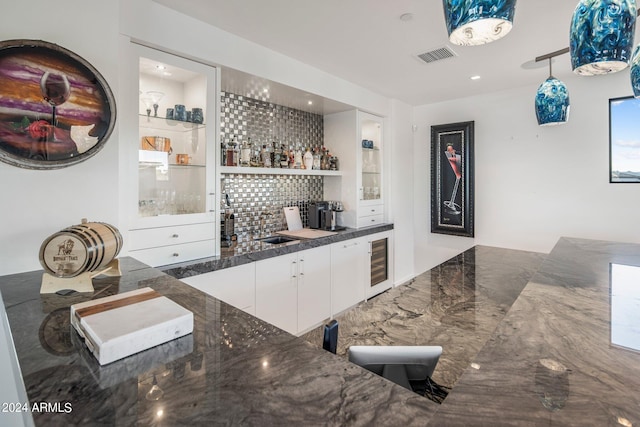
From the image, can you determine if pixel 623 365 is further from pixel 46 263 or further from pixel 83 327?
pixel 46 263

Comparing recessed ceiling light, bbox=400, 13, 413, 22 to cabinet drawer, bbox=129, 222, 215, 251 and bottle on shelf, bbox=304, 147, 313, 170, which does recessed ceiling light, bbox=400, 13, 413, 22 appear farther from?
cabinet drawer, bbox=129, 222, 215, 251

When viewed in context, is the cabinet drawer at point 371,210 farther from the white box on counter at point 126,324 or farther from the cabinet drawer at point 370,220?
the white box on counter at point 126,324

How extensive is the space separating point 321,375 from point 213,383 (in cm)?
22

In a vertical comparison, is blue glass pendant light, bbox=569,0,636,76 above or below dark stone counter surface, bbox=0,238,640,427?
above

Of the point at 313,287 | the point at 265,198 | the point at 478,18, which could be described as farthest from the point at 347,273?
the point at 478,18

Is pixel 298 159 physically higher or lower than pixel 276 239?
higher

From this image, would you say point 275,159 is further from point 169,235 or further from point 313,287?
point 169,235

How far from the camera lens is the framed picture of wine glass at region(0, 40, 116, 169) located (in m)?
1.39

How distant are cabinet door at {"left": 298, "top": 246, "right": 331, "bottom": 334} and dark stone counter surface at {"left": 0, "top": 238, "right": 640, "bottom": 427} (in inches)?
66.0

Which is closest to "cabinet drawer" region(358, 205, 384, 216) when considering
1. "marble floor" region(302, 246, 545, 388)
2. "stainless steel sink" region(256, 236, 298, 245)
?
"stainless steel sink" region(256, 236, 298, 245)

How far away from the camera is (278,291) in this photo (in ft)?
8.39

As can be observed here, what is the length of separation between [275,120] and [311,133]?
55 cm

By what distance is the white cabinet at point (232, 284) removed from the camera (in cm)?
209

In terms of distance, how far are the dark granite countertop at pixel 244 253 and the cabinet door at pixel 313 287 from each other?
0.30ft
